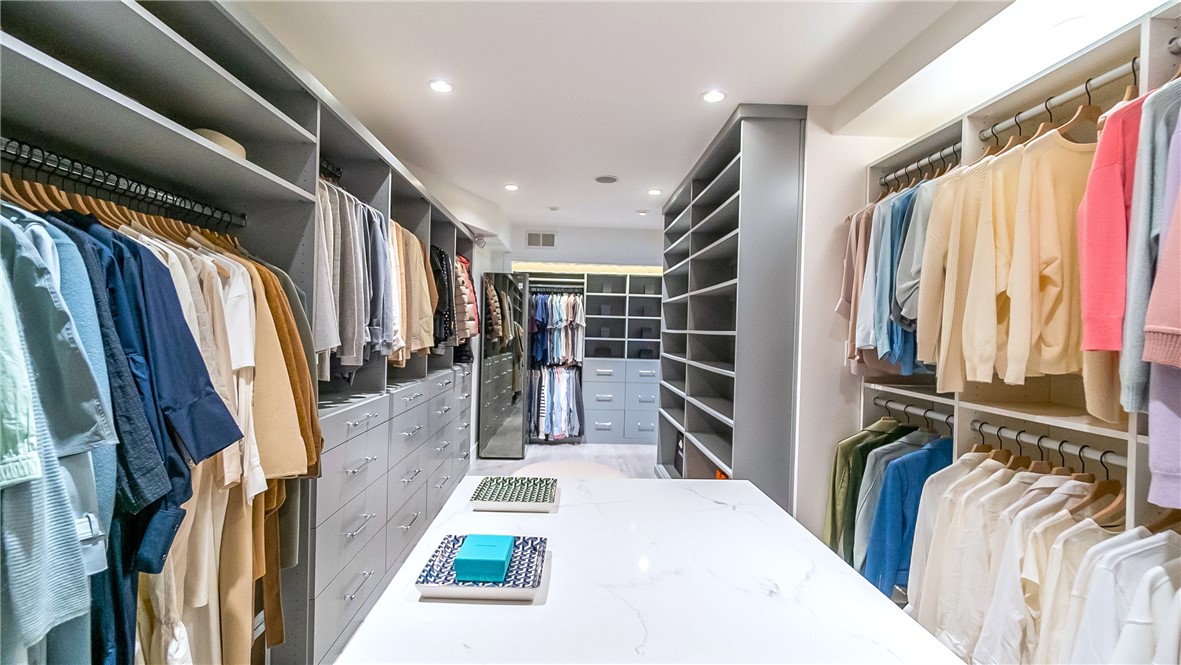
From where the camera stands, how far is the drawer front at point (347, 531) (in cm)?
185

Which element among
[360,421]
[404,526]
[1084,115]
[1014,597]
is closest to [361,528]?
[360,421]

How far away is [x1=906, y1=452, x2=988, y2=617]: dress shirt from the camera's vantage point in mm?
1806

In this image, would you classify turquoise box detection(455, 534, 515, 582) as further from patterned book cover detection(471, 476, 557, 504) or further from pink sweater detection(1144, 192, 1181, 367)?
pink sweater detection(1144, 192, 1181, 367)

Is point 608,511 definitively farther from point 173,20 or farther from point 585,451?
point 585,451

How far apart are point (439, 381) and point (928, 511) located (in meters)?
2.61

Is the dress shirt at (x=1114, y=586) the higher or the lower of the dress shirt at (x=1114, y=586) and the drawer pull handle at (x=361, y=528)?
the higher

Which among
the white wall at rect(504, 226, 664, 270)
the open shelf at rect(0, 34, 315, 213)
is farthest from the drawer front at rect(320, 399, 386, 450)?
the white wall at rect(504, 226, 664, 270)

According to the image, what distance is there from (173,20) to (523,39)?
105cm

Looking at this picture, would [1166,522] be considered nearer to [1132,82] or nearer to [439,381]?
[1132,82]

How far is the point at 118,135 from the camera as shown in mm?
1277

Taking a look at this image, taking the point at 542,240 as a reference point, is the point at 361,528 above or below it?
below

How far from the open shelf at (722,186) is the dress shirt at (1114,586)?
1.94 metres

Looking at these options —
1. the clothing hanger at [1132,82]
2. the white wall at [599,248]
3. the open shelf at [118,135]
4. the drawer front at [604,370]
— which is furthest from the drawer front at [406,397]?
the white wall at [599,248]

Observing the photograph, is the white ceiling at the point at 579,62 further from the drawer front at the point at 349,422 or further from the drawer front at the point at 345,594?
the drawer front at the point at 345,594
